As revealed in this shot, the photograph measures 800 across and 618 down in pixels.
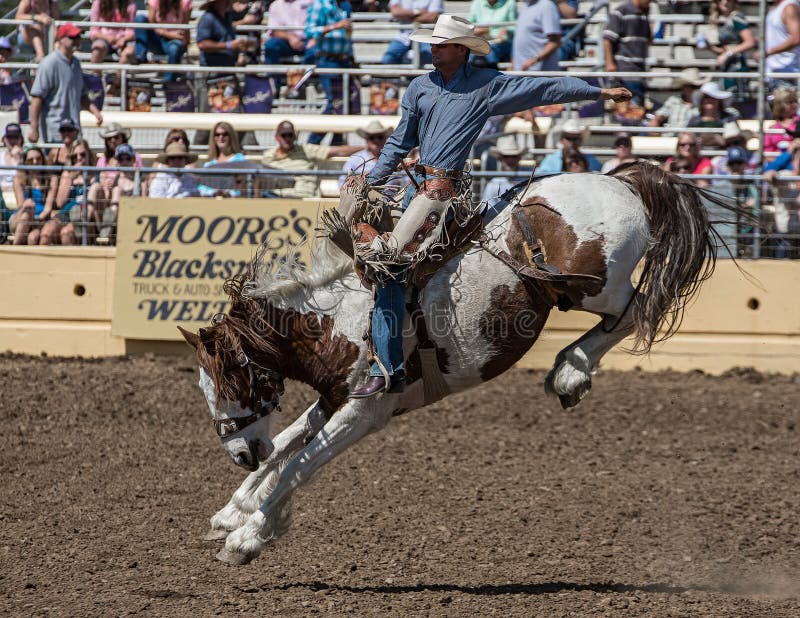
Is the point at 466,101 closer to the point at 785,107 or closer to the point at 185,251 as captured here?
the point at 185,251

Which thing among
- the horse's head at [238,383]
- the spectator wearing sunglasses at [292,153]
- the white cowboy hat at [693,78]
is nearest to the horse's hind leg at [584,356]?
the horse's head at [238,383]

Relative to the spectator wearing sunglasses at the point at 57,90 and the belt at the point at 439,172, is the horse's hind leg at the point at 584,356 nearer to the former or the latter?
the belt at the point at 439,172

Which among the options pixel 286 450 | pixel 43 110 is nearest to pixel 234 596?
pixel 286 450

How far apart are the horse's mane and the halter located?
13.5 inches

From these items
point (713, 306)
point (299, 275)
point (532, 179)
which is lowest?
point (713, 306)

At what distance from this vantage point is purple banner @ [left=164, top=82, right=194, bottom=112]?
43.8ft

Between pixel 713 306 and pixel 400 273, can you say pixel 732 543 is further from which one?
pixel 713 306

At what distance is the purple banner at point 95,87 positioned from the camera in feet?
44.0

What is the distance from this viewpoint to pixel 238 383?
5.51 m

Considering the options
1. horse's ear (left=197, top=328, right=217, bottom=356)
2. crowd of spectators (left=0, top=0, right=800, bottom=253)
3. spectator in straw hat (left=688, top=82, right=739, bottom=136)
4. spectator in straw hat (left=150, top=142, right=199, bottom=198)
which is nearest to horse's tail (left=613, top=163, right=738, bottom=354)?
horse's ear (left=197, top=328, right=217, bottom=356)

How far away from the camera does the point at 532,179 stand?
5.76 m

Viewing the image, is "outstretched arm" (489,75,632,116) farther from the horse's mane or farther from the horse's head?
the horse's head

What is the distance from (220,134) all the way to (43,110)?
7.76ft

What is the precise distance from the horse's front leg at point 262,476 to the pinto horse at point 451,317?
0.02 m
